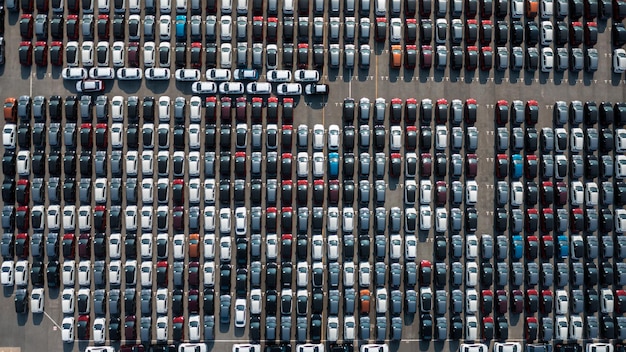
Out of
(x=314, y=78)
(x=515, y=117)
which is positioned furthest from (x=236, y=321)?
(x=515, y=117)

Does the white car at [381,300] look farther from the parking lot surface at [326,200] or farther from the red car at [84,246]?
the red car at [84,246]

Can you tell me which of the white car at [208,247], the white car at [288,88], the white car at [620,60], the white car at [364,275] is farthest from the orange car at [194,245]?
the white car at [620,60]

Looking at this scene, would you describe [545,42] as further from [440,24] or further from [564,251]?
[564,251]

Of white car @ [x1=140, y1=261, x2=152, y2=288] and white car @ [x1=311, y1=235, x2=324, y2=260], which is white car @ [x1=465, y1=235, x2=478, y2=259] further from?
white car @ [x1=140, y1=261, x2=152, y2=288]

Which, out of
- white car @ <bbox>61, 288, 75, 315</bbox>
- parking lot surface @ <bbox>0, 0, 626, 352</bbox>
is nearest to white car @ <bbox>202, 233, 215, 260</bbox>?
parking lot surface @ <bbox>0, 0, 626, 352</bbox>

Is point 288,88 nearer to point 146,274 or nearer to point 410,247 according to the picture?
point 410,247
